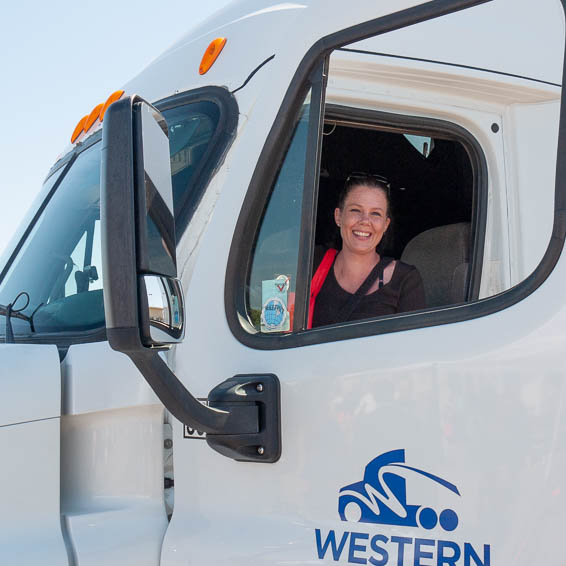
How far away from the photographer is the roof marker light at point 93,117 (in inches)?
104

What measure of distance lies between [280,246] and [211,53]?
0.67 meters

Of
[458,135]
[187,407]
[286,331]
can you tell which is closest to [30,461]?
[187,407]

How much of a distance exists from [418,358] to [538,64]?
2.86 ft

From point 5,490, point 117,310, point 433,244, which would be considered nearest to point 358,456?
point 117,310

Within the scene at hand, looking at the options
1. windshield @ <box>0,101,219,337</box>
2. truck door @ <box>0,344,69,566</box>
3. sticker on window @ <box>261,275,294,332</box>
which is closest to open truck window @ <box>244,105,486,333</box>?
sticker on window @ <box>261,275,294,332</box>

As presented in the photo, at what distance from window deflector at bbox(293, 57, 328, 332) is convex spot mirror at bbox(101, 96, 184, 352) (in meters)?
0.43

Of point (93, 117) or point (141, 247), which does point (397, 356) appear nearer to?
point (141, 247)

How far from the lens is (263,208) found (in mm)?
1973

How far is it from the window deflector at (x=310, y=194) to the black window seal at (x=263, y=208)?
4cm

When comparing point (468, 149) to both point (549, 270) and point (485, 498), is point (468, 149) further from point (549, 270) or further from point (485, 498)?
point (485, 498)

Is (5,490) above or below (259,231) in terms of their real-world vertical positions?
below

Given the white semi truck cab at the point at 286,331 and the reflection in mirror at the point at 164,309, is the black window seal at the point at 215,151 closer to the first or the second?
the white semi truck cab at the point at 286,331

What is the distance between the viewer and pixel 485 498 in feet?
5.07

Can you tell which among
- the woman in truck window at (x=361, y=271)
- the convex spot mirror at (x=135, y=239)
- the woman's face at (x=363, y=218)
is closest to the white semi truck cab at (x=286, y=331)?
the convex spot mirror at (x=135, y=239)
